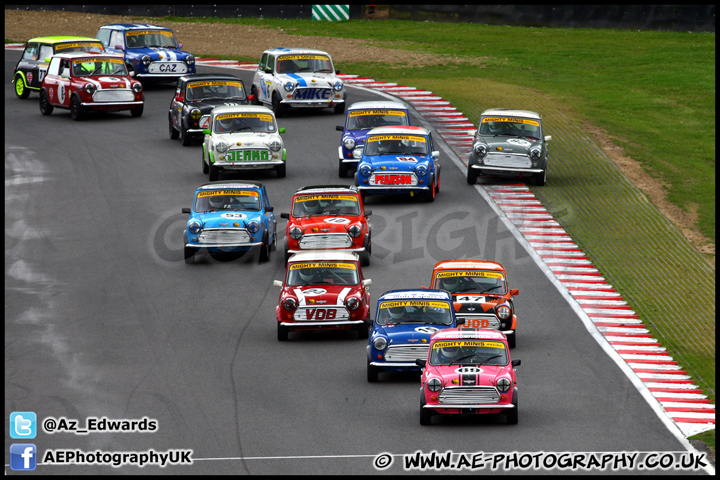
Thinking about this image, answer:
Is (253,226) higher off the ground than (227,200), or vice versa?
(227,200)

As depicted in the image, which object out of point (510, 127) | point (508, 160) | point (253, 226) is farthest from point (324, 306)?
point (510, 127)

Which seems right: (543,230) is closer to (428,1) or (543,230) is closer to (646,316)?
(646,316)

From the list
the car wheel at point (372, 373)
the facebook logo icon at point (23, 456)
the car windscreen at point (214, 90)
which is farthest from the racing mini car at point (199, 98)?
the facebook logo icon at point (23, 456)

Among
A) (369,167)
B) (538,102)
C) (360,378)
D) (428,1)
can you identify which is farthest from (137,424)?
(428,1)

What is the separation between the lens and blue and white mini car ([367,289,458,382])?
771 inches

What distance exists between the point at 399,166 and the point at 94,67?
13709 mm

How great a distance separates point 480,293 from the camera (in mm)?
22203

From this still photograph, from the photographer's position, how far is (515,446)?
1658 centimetres

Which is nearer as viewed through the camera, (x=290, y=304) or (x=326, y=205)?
(x=290, y=304)

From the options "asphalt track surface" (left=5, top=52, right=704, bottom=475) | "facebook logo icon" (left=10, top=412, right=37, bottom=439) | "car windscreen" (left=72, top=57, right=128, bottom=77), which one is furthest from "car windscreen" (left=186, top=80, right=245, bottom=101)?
"facebook logo icon" (left=10, top=412, right=37, bottom=439)

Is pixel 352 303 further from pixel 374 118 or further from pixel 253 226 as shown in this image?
pixel 374 118

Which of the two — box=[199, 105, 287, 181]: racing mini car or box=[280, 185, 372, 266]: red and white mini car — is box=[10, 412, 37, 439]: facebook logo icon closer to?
box=[280, 185, 372, 266]: red and white mini car

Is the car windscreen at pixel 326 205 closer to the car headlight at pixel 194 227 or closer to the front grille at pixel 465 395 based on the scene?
the car headlight at pixel 194 227

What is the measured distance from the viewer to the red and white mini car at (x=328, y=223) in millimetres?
26375
